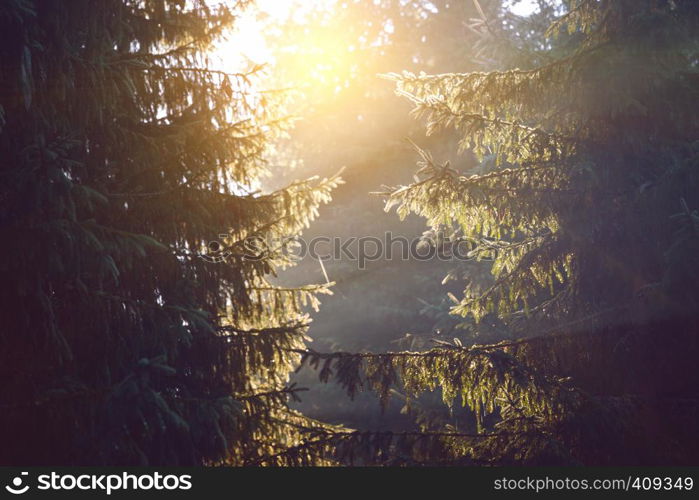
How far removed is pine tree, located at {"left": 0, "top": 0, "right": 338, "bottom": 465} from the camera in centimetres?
289

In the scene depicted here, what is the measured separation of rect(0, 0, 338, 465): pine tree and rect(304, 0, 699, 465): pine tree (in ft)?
3.08

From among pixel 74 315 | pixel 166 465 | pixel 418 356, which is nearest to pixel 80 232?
pixel 74 315

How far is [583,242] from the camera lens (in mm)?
5070

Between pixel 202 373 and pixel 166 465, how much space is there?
1.14m

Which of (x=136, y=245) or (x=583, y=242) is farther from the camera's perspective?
(x=583, y=242)

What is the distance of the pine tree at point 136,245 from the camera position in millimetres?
2887

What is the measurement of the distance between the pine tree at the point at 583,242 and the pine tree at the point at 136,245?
0.94 m

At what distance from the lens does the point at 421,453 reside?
15.5 ft

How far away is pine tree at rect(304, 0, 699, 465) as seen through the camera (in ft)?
14.3

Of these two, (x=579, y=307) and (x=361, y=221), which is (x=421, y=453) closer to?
(x=579, y=307)

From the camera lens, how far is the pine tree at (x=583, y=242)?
4.36 metres

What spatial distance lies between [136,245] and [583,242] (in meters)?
4.22

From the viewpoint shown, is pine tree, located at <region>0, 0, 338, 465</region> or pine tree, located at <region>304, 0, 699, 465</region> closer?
pine tree, located at <region>0, 0, 338, 465</region>

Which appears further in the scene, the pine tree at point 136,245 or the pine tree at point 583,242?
the pine tree at point 583,242
